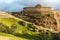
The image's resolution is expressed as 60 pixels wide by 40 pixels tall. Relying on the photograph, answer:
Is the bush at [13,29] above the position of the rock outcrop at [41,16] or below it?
below

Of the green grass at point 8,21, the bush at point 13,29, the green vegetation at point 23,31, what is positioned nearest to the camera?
the green vegetation at point 23,31

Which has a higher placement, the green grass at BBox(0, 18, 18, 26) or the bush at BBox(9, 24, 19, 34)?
the green grass at BBox(0, 18, 18, 26)

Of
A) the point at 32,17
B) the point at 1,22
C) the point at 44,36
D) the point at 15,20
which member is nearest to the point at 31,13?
→ the point at 32,17

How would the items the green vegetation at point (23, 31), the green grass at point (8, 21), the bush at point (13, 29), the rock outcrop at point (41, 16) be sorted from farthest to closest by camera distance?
the rock outcrop at point (41, 16) < the green grass at point (8, 21) < the bush at point (13, 29) < the green vegetation at point (23, 31)

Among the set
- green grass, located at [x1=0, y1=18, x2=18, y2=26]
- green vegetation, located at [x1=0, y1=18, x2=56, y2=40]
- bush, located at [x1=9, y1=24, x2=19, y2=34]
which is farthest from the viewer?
green grass, located at [x1=0, y1=18, x2=18, y2=26]

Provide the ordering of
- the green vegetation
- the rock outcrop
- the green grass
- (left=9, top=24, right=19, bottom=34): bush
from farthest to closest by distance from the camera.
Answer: the rock outcrop → the green grass → (left=9, top=24, right=19, bottom=34): bush → the green vegetation

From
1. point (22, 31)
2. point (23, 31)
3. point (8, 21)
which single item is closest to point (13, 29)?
point (22, 31)

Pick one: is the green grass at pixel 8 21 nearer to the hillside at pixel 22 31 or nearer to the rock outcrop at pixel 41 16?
the hillside at pixel 22 31

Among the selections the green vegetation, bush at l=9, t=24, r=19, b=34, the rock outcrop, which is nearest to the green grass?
the green vegetation

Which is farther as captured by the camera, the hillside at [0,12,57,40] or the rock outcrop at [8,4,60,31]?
the rock outcrop at [8,4,60,31]

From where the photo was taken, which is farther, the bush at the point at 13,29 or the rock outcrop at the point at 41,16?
the rock outcrop at the point at 41,16

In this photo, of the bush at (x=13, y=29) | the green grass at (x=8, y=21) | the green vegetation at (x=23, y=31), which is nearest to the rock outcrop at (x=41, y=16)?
the green grass at (x=8, y=21)

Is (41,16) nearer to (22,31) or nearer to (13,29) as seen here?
(22,31)

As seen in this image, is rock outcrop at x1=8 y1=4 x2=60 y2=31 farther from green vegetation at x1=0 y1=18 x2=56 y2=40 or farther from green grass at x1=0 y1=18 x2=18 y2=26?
green vegetation at x1=0 y1=18 x2=56 y2=40
